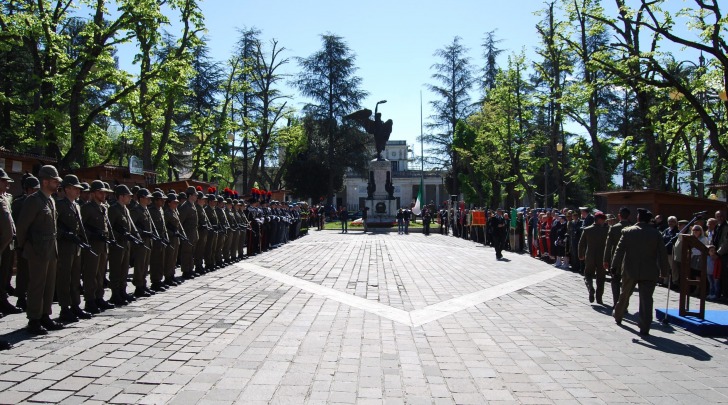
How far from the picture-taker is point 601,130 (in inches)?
1794

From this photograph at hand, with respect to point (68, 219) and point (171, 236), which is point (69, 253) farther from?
point (171, 236)

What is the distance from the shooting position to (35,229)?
7379mm

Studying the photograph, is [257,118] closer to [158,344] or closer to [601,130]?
[601,130]

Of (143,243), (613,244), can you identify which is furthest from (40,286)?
(613,244)

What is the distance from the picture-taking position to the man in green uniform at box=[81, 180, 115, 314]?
28.4 ft

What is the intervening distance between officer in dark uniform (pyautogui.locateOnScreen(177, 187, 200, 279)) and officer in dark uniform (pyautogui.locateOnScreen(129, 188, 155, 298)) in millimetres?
1994

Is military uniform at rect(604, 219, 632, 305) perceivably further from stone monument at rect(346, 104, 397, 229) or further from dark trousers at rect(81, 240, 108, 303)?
stone monument at rect(346, 104, 397, 229)

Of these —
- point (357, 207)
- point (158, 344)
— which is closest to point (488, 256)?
point (158, 344)

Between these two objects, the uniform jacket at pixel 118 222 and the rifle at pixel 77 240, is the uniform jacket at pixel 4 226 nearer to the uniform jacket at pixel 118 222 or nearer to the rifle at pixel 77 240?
the rifle at pixel 77 240

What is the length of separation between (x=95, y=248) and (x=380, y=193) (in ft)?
128

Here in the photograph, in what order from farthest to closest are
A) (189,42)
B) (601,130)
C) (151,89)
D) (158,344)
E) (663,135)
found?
(601,130) → (189,42) → (151,89) → (663,135) → (158,344)

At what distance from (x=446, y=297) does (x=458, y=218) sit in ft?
85.1

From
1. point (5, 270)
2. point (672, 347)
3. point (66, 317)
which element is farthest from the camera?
point (5, 270)

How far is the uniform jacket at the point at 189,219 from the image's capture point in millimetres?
13156
